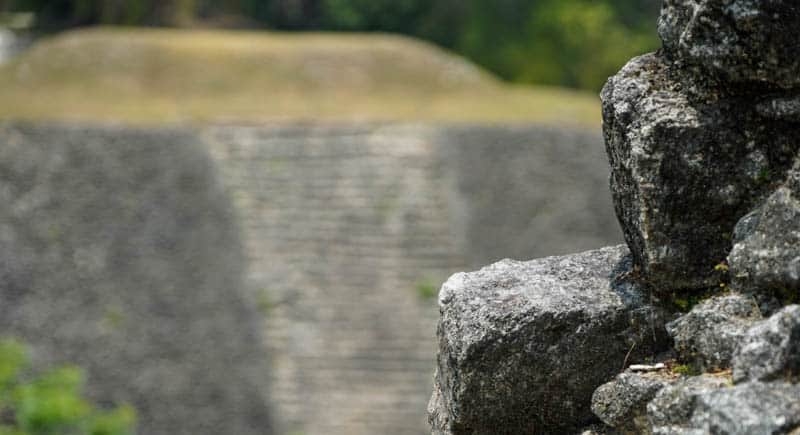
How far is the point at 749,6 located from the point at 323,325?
1554 centimetres

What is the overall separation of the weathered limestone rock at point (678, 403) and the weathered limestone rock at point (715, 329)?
0.22ft

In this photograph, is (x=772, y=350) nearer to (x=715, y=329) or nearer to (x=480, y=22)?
(x=715, y=329)

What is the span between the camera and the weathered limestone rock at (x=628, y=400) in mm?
2896

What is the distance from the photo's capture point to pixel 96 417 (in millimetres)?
15117

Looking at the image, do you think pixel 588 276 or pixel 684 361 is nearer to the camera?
pixel 684 361

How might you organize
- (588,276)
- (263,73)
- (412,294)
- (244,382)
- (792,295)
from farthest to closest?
(263,73) < (412,294) < (244,382) < (588,276) < (792,295)

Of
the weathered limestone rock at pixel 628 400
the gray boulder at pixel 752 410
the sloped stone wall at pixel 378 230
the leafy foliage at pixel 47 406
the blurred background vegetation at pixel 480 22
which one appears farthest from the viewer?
the blurred background vegetation at pixel 480 22

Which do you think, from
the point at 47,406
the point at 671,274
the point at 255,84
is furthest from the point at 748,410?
the point at 255,84

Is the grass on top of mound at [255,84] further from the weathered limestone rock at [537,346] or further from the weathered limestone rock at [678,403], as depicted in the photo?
the weathered limestone rock at [678,403]

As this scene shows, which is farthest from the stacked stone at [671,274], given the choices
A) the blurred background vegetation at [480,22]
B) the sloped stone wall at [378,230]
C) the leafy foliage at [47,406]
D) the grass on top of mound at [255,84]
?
the blurred background vegetation at [480,22]

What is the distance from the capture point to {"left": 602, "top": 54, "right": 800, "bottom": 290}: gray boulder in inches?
116

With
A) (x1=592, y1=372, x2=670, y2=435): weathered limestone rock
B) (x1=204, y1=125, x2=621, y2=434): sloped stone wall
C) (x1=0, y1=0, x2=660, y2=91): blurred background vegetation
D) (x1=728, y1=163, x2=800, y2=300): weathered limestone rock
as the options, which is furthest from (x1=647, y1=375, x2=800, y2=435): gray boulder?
(x1=0, y1=0, x2=660, y2=91): blurred background vegetation

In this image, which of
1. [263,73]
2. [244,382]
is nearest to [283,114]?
[263,73]

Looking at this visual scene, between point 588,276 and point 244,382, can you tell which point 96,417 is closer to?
point 244,382
